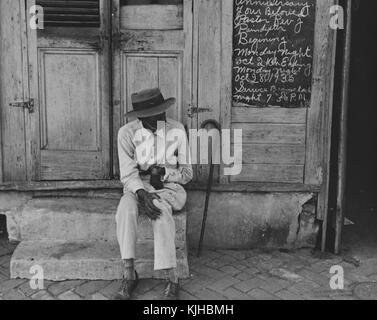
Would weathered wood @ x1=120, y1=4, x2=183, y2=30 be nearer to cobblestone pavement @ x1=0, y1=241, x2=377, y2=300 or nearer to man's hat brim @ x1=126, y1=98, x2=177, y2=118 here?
man's hat brim @ x1=126, y1=98, x2=177, y2=118

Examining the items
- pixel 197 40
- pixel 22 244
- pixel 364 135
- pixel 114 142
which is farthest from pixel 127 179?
pixel 364 135

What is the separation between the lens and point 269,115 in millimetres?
5625

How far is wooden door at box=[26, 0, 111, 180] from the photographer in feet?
17.9

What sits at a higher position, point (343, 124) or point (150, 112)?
point (150, 112)

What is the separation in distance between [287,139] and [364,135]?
2.65m

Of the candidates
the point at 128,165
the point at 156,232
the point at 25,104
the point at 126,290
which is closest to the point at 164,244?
the point at 156,232

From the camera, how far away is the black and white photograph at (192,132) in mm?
5250

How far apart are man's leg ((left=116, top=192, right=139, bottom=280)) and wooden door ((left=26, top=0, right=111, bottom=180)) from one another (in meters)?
1.08

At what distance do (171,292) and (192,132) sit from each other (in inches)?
68.4

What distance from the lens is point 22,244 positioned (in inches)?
207

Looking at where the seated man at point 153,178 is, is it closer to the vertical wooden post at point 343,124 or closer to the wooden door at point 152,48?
the wooden door at point 152,48

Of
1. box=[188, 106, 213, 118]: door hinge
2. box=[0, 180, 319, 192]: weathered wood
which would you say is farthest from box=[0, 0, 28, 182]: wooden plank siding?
box=[188, 106, 213, 118]: door hinge

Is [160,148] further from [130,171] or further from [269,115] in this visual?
[269,115]
